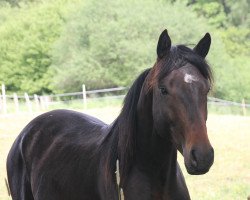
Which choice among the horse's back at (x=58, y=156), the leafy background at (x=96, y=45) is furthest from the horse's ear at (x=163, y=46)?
the leafy background at (x=96, y=45)

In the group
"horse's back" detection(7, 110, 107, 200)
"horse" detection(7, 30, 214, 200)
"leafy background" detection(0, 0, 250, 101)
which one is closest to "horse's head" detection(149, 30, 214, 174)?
"horse" detection(7, 30, 214, 200)

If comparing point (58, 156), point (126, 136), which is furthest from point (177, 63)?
point (58, 156)

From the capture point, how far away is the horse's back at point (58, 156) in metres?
3.50

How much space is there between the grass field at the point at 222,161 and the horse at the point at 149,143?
10.5 ft

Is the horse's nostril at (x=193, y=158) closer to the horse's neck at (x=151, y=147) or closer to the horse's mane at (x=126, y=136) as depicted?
the horse's neck at (x=151, y=147)

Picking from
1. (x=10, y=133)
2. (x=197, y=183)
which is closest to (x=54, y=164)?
(x=197, y=183)

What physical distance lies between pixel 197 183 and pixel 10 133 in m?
8.85

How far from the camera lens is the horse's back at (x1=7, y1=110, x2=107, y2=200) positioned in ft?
11.5

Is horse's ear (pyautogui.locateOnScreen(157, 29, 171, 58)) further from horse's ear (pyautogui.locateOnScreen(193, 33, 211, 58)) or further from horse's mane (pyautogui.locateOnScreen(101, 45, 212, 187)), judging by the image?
horse's ear (pyautogui.locateOnScreen(193, 33, 211, 58))

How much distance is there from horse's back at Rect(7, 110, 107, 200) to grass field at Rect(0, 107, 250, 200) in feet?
8.95

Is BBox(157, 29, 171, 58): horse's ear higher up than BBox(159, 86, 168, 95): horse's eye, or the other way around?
BBox(157, 29, 171, 58): horse's ear

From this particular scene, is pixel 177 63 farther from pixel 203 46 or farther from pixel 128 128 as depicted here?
pixel 128 128

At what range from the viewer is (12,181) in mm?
4551

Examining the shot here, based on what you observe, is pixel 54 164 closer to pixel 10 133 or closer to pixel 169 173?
pixel 169 173
